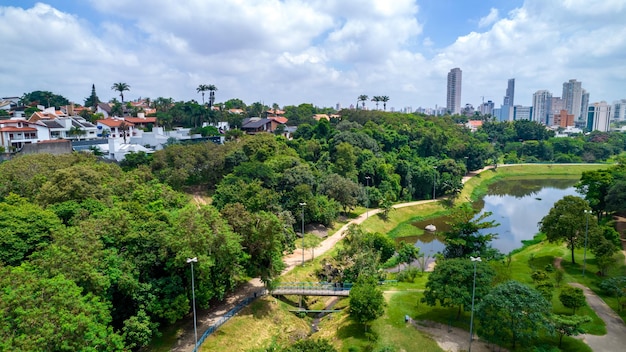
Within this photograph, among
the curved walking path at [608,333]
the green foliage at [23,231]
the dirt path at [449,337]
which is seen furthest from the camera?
the green foliage at [23,231]

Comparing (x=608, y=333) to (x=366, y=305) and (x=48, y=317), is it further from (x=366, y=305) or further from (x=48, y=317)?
(x=48, y=317)

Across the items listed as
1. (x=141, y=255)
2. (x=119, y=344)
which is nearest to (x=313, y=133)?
(x=141, y=255)

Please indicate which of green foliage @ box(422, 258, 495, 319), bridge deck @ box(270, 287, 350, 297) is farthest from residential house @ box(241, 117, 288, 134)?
green foliage @ box(422, 258, 495, 319)

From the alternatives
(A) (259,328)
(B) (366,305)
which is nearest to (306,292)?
(A) (259,328)

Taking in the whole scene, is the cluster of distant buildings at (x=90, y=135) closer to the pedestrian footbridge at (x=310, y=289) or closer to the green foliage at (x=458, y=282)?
the pedestrian footbridge at (x=310, y=289)

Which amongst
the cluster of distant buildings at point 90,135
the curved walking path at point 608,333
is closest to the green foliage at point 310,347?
the curved walking path at point 608,333
